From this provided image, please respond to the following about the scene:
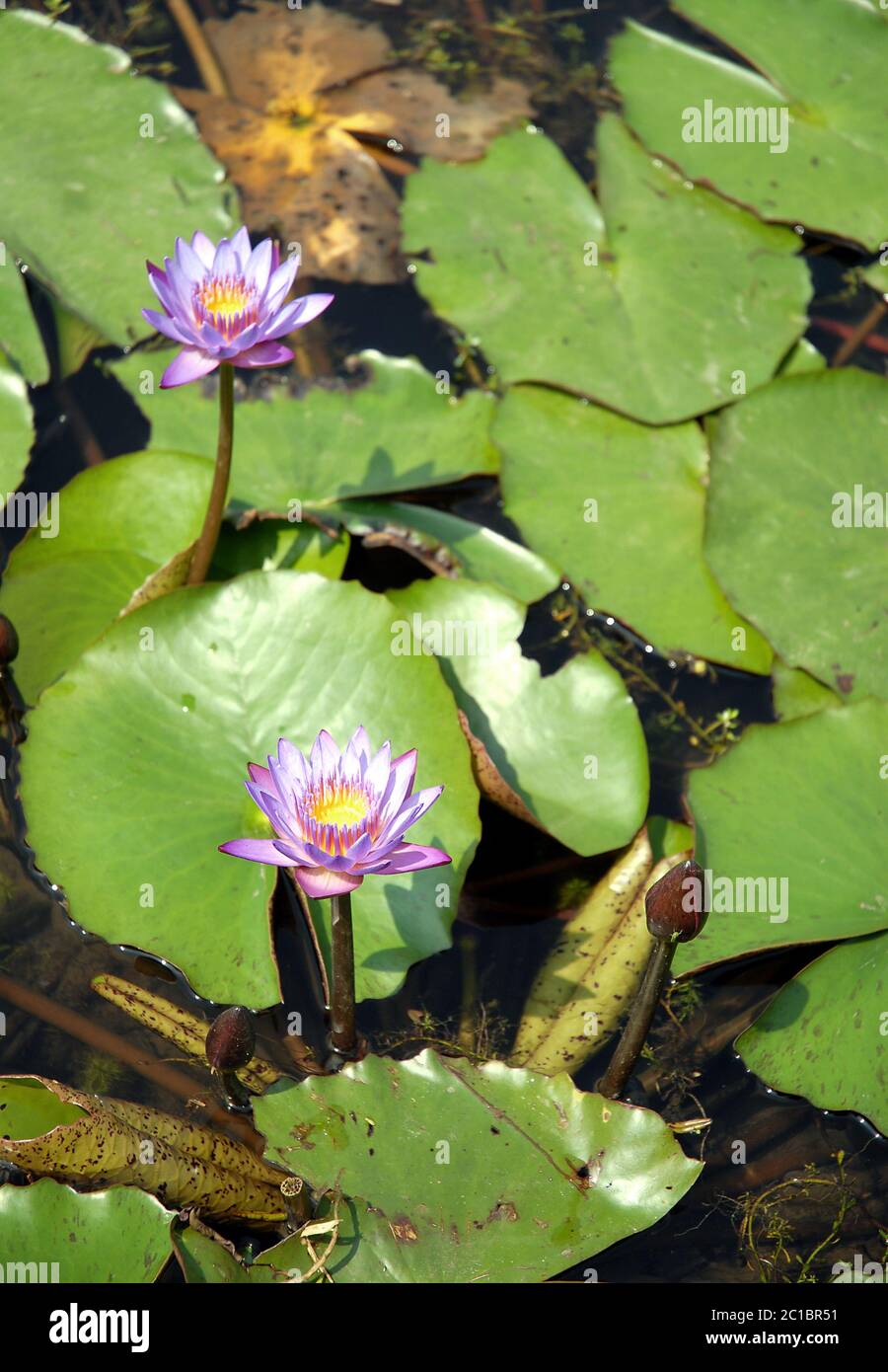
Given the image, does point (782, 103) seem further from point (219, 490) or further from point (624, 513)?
point (219, 490)

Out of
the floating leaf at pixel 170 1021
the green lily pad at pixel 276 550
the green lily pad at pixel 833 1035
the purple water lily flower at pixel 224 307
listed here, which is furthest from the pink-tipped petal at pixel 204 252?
the green lily pad at pixel 833 1035

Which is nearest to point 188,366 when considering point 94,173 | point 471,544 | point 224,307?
point 224,307

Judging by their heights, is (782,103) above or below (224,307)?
above

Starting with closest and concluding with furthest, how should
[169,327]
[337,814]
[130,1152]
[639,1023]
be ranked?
1. [337,814]
2. [130,1152]
3. [639,1023]
4. [169,327]

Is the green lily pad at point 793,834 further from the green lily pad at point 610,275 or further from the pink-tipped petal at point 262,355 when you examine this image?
the pink-tipped petal at point 262,355

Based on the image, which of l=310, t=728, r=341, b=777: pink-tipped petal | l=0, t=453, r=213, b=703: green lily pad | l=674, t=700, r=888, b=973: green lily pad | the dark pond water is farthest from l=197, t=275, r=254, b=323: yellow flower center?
l=674, t=700, r=888, b=973: green lily pad
